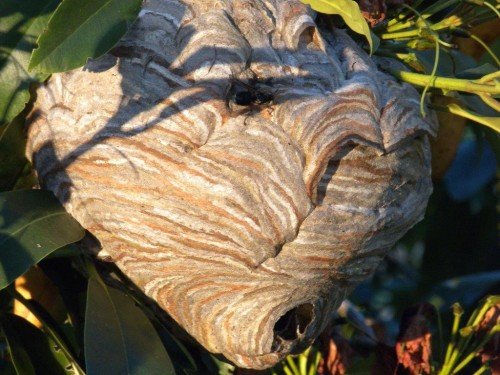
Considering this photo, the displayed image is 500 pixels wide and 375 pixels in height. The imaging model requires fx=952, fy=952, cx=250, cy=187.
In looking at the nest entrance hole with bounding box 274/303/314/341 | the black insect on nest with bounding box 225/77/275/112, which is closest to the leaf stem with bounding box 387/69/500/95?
the black insect on nest with bounding box 225/77/275/112

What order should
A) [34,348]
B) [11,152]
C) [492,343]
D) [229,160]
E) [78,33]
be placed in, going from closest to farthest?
1. [78,33]
2. [229,160]
3. [11,152]
4. [34,348]
5. [492,343]

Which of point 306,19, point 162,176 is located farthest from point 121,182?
point 306,19

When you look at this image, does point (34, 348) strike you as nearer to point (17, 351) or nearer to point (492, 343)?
point (17, 351)

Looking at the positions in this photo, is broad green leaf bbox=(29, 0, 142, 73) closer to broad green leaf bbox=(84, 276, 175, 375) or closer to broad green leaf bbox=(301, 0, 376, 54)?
broad green leaf bbox=(301, 0, 376, 54)

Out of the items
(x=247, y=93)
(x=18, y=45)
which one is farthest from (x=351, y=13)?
(x=18, y=45)

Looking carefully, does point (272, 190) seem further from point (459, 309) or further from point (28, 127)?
point (459, 309)

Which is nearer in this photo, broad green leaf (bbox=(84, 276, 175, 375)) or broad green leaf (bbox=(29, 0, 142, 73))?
broad green leaf (bbox=(29, 0, 142, 73))
